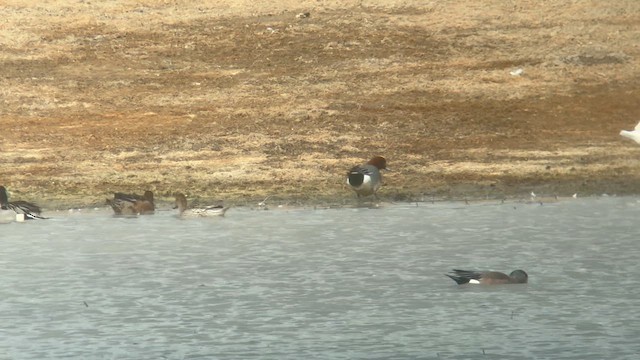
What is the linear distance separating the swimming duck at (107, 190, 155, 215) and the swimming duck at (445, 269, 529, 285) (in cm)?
610

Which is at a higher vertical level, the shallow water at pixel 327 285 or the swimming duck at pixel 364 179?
the swimming duck at pixel 364 179

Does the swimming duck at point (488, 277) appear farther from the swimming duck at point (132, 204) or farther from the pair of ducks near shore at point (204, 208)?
the swimming duck at point (132, 204)

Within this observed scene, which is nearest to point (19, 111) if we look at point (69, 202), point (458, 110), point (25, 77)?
point (25, 77)

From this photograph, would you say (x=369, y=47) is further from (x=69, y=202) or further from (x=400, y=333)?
(x=400, y=333)

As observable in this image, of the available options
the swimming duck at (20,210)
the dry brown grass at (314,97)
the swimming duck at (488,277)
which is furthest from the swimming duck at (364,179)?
the swimming duck at (488,277)

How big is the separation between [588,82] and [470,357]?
15631mm

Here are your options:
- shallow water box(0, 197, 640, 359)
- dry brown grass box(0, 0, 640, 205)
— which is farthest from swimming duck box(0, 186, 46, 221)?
dry brown grass box(0, 0, 640, 205)

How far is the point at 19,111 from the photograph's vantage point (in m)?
24.4

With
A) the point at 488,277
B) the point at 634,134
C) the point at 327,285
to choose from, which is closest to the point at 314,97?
the point at 634,134

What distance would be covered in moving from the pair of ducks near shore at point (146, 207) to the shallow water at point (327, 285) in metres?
0.15

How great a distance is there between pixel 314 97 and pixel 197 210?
6785 millimetres

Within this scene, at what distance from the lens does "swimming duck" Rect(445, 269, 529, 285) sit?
13102mm

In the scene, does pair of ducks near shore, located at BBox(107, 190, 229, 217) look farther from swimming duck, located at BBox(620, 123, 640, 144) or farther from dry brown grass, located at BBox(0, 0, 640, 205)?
swimming duck, located at BBox(620, 123, 640, 144)

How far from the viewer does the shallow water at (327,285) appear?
35.3 feet
